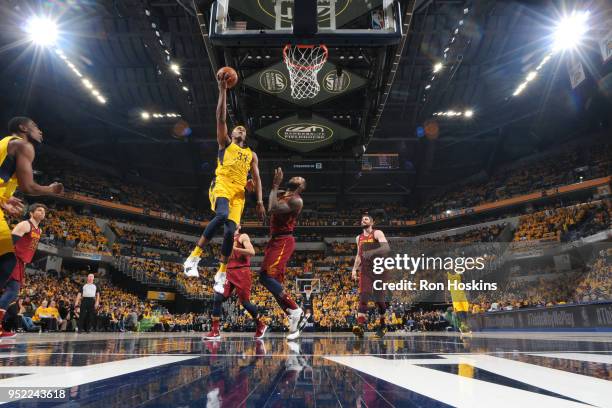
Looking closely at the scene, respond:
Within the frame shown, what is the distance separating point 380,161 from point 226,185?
2597cm

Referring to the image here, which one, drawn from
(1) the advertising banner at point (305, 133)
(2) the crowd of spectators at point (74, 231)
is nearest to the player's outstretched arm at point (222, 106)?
(1) the advertising banner at point (305, 133)

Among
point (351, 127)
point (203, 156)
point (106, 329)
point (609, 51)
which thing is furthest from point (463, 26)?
point (203, 156)

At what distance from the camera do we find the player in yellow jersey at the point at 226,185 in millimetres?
4680

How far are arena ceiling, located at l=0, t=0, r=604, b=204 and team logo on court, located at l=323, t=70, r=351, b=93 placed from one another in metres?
0.54

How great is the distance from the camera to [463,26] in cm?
1571

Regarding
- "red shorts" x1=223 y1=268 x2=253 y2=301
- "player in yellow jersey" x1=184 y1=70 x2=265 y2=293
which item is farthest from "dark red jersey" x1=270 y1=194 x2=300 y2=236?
"red shorts" x1=223 y1=268 x2=253 y2=301

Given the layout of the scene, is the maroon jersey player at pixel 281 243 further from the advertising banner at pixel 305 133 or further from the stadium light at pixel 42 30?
the stadium light at pixel 42 30

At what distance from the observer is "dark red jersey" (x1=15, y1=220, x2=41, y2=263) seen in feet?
16.4

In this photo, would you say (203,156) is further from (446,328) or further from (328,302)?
(446,328)

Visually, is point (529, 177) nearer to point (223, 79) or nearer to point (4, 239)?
point (223, 79)

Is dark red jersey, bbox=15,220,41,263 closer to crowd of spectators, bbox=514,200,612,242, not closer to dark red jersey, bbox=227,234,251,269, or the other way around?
dark red jersey, bbox=227,234,251,269

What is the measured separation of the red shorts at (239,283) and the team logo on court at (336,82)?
4.22 m

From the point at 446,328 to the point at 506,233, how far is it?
11635 mm

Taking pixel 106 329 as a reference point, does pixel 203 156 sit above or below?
above
